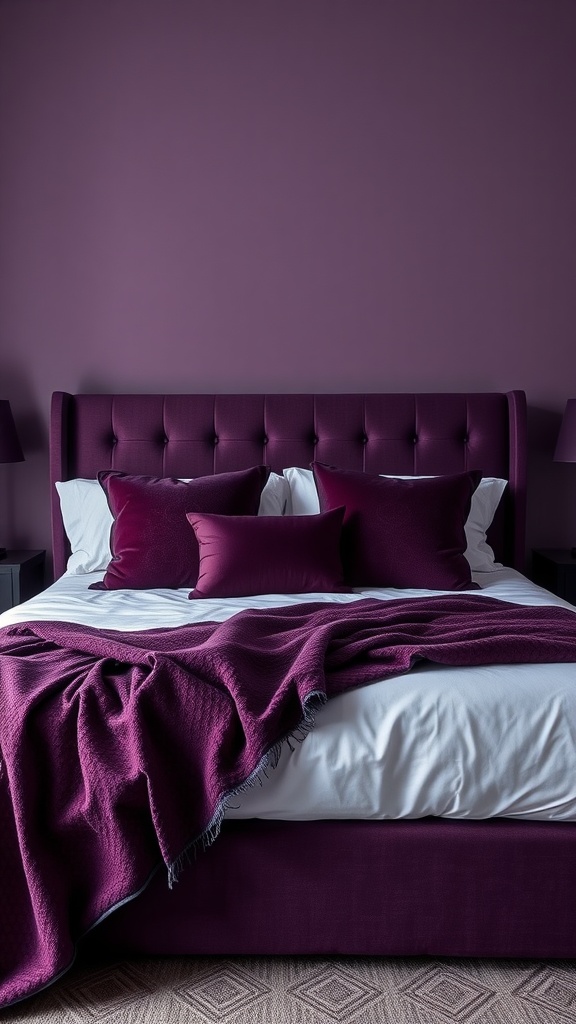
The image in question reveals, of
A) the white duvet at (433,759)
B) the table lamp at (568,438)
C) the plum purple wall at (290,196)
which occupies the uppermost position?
the plum purple wall at (290,196)

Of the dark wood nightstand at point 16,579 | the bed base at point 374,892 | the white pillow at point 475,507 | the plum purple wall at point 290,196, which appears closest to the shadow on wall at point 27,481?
the plum purple wall at point 290,196

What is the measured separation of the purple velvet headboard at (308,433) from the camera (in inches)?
137

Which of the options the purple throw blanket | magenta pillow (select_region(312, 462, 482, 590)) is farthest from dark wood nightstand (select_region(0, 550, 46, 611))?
the purple throw blanket

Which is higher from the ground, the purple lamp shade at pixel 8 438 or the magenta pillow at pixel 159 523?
the purple lamp shade at pixel 8 438

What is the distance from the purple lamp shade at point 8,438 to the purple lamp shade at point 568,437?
2232 millimetres

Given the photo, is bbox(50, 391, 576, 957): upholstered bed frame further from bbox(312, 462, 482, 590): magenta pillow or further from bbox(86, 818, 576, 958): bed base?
bbox(312, 462, 482, 590): magenta pillow

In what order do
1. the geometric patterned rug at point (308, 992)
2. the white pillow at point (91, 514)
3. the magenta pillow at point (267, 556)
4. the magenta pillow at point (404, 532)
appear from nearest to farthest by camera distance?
the geometric patterned rug at point (308, 992), the magenta pillow at point (267, 556), the magenta pillow at point (404, 532), the white pillow at point (91, 514)

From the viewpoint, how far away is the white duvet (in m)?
1.67

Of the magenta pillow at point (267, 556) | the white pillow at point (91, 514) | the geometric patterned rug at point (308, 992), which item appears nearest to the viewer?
A: the geometric patterned rug at point (308, 992)

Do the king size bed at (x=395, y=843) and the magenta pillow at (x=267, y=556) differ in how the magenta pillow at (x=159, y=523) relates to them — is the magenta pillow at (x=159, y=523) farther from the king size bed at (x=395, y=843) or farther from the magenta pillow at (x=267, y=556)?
the king size bed at (x=395, y=843)

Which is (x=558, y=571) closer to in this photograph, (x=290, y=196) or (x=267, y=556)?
(x=267, y=556)

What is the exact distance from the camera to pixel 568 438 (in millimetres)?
3373

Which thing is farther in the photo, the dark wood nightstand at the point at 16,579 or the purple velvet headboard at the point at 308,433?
the purple velvet headboard at the point at 308,433

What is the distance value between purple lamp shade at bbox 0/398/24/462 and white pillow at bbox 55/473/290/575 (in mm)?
242
